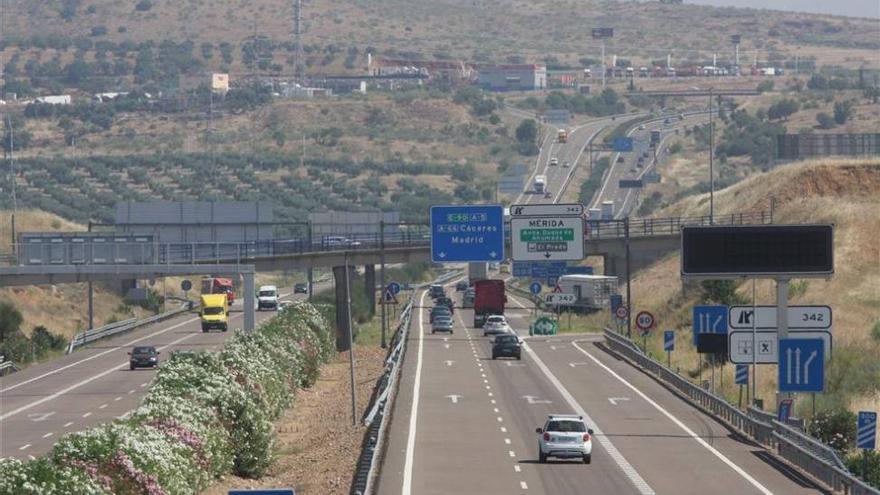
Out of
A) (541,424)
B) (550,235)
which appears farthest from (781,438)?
(550,235)

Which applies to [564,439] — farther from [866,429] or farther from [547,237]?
[547,237]

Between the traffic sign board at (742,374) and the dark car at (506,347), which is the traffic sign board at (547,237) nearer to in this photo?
the traffic sign board at (742,374)

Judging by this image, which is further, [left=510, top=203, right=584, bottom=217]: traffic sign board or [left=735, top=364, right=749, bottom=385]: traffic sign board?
[left=510, top=203, right=584, bottom=217]: traffic sign board

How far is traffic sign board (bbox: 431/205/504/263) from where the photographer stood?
63.2 meters

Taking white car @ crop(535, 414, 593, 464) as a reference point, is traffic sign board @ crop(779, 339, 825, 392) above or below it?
above

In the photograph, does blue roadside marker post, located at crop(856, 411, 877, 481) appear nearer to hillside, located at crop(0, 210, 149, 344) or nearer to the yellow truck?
the yellow truck

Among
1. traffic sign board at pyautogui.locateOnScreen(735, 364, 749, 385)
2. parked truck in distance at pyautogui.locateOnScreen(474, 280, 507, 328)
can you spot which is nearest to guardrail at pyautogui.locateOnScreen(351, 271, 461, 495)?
traffic sign board at pyautogui.locateOnScreen(735, 364, 749, 385)

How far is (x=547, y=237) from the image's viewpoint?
63.1 m

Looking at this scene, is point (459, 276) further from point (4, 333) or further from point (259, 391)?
point (259, 391)

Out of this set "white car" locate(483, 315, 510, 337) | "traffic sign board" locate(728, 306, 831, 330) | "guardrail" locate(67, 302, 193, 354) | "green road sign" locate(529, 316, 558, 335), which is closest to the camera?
"traffic sign board" locate(728, 306, 831, 330)

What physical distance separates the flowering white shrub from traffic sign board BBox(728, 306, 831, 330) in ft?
39.3

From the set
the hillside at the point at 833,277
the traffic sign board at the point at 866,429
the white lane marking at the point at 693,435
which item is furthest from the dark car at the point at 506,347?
the traffic sign board at the point at 866,429

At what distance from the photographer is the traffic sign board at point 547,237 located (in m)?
62.7

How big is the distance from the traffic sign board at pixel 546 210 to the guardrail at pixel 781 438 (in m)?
6.48
